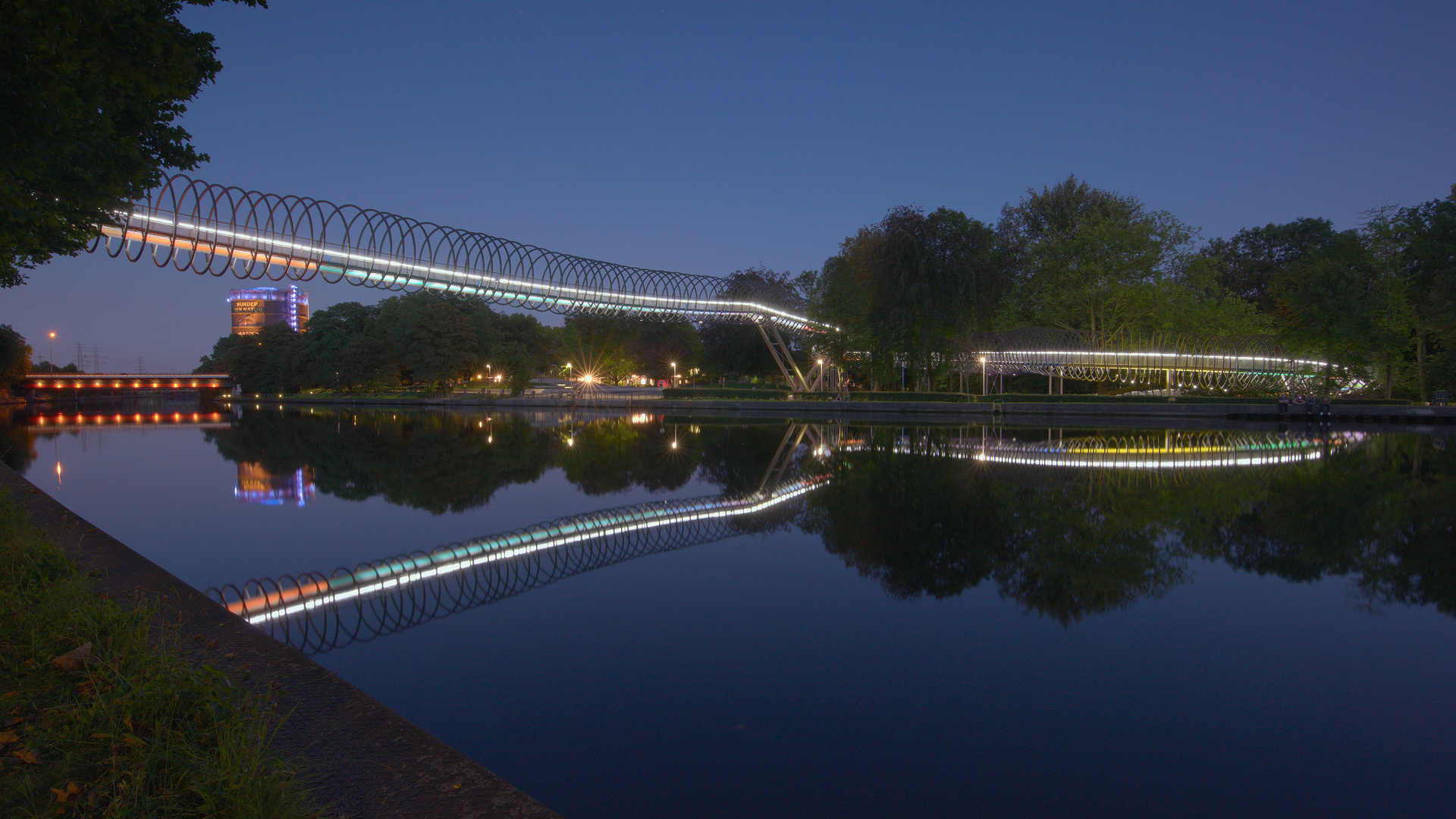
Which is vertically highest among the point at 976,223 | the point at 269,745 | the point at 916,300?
the point at 976,223

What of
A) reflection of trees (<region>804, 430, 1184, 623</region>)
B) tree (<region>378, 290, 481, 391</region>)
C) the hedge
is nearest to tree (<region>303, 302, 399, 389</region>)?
tree (<region>378, 290, 481, 391</region>)

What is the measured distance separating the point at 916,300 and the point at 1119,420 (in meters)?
11.6

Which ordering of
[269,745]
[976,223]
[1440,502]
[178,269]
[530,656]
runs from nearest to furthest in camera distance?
[269,745] → [530,656] → [1440,502] → [178,269] → [976,223]

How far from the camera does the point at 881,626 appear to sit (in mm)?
6680

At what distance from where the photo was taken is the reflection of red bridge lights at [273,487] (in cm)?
1372

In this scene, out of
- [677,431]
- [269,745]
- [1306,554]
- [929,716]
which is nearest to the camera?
[269,745]

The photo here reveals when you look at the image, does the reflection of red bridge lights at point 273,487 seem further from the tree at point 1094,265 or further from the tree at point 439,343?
the tree at point 439,343

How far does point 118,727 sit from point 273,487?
43.8 feet

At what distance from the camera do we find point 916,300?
41.4m

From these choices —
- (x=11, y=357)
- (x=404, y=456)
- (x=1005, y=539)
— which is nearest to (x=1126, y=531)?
(x=1005, y=539)

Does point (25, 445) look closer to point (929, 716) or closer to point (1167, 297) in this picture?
point (929, 716)

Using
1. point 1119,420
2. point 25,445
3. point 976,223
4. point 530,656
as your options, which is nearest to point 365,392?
point 25,445

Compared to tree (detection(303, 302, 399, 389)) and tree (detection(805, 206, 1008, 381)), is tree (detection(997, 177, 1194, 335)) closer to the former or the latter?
tree (detection(805, 206, 1008, 381))

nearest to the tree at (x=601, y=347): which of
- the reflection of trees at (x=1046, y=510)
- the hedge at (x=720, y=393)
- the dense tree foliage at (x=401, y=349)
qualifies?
the dense tree foliage at (x=401, y=349)
